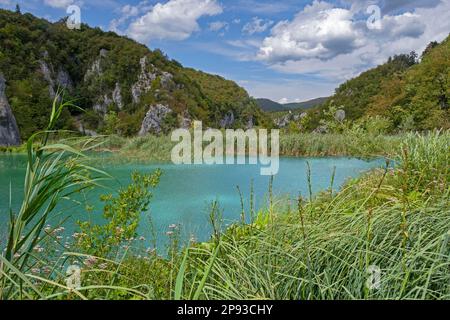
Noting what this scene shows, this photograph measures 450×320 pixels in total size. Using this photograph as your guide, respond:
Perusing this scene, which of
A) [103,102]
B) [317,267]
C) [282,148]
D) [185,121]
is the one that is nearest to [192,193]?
[103,102]

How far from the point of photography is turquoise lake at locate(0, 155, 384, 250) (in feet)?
13.6

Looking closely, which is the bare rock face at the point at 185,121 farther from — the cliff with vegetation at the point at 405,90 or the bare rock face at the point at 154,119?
the cliff with vegetation at the point at 405,90

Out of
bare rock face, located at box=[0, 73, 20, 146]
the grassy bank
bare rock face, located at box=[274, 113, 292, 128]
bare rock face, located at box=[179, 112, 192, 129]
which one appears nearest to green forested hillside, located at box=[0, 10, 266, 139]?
bare rock face, located at box=[179, 112, 192, 129]

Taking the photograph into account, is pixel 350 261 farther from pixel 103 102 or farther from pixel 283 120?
pixel 283 120

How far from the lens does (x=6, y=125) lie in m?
16.4

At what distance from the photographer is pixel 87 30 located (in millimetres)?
4941

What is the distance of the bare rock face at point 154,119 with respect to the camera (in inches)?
1019

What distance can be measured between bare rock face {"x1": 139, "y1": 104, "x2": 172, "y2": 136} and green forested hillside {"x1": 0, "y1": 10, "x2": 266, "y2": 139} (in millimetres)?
190

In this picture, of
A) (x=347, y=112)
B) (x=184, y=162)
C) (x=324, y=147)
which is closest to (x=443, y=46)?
(x=347, y=112)

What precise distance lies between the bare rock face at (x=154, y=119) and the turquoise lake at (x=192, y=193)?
14.8 meters

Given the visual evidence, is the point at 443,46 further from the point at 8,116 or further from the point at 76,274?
the point at 76,274

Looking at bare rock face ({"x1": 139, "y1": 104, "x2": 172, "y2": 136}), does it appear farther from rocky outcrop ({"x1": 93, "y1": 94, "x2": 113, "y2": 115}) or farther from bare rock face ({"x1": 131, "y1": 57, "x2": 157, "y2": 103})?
rocky outcrop ({"x1": 93, "y1": 94, "x2": 113, "y2": 115})

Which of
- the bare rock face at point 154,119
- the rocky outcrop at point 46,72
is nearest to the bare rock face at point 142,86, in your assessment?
the bare rock face at point 154,119

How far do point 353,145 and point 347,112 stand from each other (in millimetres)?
8715
